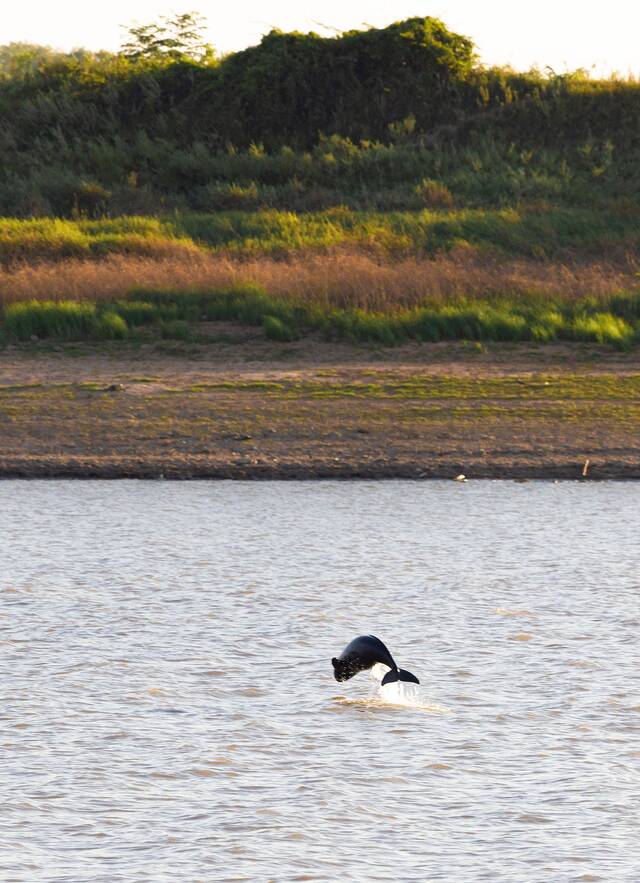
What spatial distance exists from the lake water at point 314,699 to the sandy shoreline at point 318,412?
1965 mm

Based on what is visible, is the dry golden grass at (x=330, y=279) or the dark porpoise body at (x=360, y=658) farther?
the dry golden grass at (x=330, y=279)

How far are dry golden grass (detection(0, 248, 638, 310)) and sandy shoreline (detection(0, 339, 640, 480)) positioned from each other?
1520 mm

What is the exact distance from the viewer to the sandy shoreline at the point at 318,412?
1141 cm

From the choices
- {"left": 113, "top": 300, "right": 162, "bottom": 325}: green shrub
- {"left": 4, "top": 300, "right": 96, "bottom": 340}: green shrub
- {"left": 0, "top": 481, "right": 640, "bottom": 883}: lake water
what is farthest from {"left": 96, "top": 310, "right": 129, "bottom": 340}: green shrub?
{"left": 0, "top": 481, "right": 640, "bottom": 883}: lake water

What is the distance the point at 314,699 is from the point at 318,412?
25.0 feet

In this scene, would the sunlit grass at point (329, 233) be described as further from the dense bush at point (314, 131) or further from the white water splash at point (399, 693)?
the white water splash at point (399, 693)

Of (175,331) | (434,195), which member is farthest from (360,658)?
(434,195)

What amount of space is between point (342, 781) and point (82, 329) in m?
12.4

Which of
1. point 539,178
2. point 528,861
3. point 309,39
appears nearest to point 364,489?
point 528,861

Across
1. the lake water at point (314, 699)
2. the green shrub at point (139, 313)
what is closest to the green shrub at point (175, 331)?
the green shrub at point (139, 313)

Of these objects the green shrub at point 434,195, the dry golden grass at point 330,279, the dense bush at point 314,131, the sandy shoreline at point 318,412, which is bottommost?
the sandy shoreline at point 318,412

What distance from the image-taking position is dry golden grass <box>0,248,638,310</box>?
1770 centimetres

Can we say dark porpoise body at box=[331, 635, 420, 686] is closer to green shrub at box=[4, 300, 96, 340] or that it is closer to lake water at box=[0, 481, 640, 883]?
lake water at box=[0, 481, 640, 883]

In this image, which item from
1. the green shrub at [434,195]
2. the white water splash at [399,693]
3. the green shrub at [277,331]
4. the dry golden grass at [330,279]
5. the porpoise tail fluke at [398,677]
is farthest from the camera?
the green shrub at [434,195]
